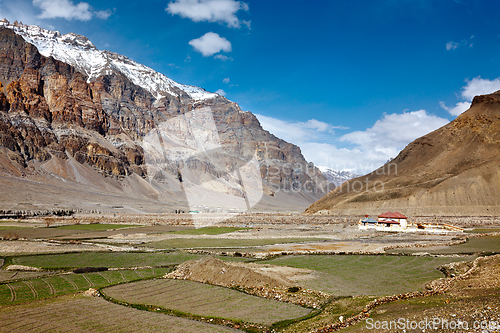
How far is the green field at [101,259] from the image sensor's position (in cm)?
2483

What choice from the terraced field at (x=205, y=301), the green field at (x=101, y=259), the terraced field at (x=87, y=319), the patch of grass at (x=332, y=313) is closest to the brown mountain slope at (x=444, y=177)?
the green field at (x=101, y=259)

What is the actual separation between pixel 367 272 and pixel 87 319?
16.8 m

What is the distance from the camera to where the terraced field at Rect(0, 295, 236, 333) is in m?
11.3

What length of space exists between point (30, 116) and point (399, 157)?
184 m

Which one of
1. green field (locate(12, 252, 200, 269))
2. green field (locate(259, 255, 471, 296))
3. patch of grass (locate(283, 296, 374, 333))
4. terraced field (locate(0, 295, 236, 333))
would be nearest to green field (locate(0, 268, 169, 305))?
terraced field (locate(0, 295, 236, 333))

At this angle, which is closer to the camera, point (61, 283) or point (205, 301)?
point (205, 301)

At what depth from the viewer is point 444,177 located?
109312 millimetres

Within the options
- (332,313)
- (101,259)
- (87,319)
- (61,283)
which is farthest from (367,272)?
(101,259)

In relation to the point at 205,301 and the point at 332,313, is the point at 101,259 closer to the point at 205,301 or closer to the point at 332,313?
the point at 205,301

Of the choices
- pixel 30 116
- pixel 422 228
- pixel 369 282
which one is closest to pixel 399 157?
pixel 422 228

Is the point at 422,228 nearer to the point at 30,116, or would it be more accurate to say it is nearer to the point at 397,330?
the point at 397,330

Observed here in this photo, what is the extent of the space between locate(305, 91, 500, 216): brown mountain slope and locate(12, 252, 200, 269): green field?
90.4 metres

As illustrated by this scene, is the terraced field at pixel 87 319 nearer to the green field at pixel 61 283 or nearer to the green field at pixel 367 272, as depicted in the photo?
the green field at pixel 61 283

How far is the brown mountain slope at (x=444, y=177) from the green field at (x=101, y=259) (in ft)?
297
